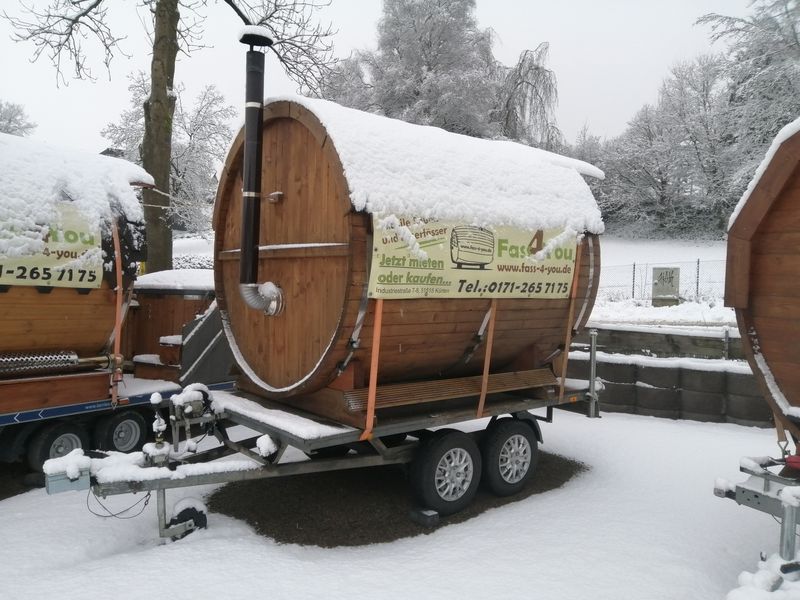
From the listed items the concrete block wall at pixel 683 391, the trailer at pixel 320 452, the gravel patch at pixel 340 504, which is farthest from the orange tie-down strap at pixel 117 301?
the concrete block wall at pixel 683 391

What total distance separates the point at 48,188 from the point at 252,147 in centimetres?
286

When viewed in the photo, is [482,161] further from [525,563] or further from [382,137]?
[525,563]

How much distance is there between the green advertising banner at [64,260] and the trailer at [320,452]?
205 centimetres

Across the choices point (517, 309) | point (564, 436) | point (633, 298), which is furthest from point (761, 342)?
point (633, 298)

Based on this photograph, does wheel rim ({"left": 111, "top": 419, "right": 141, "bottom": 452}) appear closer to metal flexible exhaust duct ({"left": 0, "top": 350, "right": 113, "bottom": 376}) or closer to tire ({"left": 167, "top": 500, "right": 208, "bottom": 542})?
metal flexible exhaust duct ({"left": 0, "top": 350, "right": 113, "bottom": 376})

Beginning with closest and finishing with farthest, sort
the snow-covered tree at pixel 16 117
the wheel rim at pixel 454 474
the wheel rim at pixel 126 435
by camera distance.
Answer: the wheel rim at pixel 454 474
the wheel rim at pixel 126 435
the snow-covered tree at pixel 16 117

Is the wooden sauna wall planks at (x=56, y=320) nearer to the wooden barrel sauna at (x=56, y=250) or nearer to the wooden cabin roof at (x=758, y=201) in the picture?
the wooden barrel sauna at (x=56, y=250)

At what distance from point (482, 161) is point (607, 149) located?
35.9m

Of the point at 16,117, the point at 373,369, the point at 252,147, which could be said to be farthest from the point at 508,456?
the point at 16,117

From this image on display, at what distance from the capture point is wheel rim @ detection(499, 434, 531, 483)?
6090 mm

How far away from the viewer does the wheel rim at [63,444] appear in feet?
21.9

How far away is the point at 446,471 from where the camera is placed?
5586 millimetres

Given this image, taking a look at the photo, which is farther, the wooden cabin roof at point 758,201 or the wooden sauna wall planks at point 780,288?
the wooden sauna wall planks at point 780,288

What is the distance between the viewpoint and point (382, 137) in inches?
205
